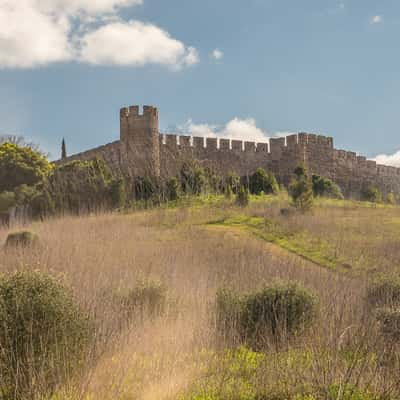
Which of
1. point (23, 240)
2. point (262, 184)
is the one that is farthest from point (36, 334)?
point (262, 184)

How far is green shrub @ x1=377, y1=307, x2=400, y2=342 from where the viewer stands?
4207 millimetres

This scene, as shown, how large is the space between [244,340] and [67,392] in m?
2.07

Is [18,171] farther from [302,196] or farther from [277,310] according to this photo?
[277,310]

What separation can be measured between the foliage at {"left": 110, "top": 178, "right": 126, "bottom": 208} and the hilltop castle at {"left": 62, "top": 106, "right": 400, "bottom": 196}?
1.45m

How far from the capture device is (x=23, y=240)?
349 inches

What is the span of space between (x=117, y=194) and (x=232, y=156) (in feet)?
31.2

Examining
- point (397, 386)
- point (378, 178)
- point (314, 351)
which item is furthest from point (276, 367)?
point (378, 178)

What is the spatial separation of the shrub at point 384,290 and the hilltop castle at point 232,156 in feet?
42.4

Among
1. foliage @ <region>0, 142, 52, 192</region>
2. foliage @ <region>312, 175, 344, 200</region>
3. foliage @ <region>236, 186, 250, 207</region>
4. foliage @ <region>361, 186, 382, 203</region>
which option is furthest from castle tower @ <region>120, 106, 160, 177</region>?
foliage @ <region>361, 186, 382, 203</region>

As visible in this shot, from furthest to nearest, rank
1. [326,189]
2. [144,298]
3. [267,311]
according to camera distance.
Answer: [326,189] → [144,298] → [267,311]

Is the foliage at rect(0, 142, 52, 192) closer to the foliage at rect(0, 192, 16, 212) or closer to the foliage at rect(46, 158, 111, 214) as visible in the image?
the foliage at rect(0, 192, 16, 212)

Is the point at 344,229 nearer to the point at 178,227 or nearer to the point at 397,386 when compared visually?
the point at 178,227

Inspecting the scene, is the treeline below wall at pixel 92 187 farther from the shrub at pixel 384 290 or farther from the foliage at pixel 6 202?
the shrub at pixel 384 290

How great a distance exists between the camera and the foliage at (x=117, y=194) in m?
16.4
